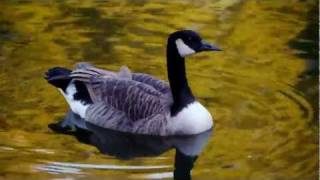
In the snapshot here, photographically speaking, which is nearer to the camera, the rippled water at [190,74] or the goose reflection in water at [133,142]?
the rippled water at [190,74]

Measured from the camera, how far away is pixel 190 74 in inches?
203

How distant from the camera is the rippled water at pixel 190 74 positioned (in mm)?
4262

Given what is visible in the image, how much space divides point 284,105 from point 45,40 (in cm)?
147

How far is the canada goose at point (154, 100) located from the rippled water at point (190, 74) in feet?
0.48

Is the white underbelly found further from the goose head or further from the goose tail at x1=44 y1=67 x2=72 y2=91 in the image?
the goose tail at x1=44 y1=67 x2=72 y2=91

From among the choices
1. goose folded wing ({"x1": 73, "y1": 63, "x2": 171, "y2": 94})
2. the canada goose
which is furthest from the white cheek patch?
goose folded wing ({"x1": 73, "y1": 63, "x2": 171, "y2": 94})

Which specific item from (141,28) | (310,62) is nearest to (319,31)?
(310,62)

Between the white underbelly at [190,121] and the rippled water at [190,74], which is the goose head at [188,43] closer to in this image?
the white underbelly at [190,121]

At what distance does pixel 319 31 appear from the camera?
569cm

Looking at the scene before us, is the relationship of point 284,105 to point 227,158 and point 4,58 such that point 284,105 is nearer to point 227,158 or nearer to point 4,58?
point 227,158

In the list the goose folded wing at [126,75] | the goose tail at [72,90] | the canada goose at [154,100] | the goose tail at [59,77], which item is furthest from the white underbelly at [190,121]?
the goose tail at [59,77]

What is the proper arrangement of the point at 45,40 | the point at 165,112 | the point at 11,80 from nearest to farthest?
the point at 165,112, the point at 11,80, the point at 45,40

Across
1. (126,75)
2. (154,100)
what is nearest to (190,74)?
(126,75)

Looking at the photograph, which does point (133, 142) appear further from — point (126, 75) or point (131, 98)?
point (126, 75)
